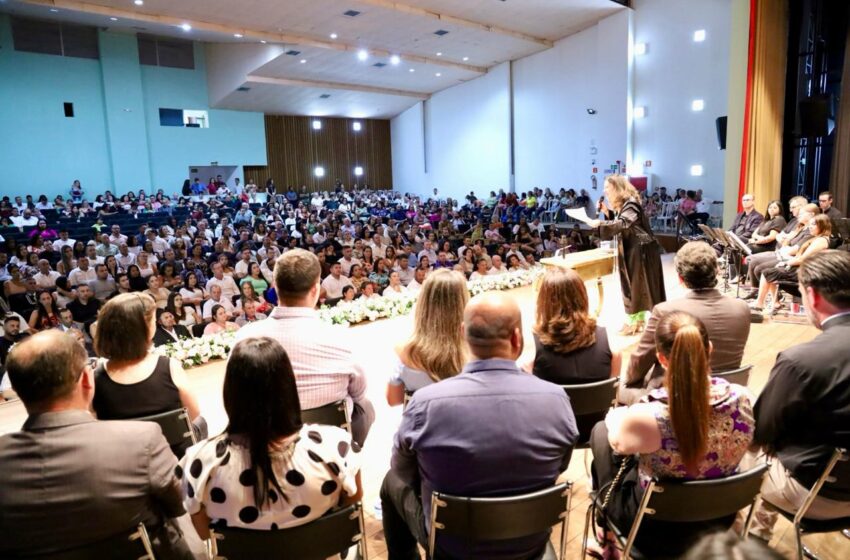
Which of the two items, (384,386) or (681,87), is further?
(681,87)

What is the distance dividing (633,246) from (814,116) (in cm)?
Answer: 492

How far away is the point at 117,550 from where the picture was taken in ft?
4.94

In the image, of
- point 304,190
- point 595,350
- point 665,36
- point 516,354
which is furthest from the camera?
point 304,190

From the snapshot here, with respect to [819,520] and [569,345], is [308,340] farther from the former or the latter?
[819,520]

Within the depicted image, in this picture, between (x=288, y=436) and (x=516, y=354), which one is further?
(x=516, y=354)

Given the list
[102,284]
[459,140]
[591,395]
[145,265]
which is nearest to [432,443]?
[591,395]

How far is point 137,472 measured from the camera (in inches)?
59.4

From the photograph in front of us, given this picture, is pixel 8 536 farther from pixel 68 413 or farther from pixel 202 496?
pixel 202 496

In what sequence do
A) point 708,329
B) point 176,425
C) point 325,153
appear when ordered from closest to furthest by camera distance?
point 176,425 → point 708,329 → point 325,153

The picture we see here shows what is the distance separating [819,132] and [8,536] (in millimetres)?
9179

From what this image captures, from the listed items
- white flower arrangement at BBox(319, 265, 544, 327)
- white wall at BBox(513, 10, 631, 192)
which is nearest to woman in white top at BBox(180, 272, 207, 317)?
white flower arrangement at BBox(319, 265, 544, 327)

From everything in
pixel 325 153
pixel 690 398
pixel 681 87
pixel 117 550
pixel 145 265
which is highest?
pixel 681 87

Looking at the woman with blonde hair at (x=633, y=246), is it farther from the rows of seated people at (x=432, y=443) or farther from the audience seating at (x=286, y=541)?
the audience seating at (x=286, y=541)

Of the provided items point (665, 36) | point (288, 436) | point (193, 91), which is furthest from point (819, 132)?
point (193, 91)
